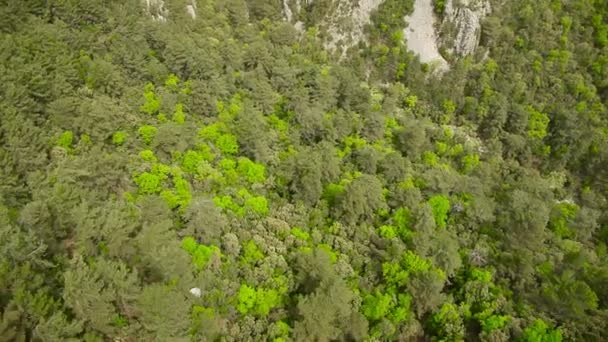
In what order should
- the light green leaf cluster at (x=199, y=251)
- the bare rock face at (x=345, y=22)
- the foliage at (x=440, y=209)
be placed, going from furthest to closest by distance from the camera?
1. the bare rock face at (x=345, y=22)
2. the foliage at (x=440, y=209)
3. the light green leaf cluster at (x=199, y=251)

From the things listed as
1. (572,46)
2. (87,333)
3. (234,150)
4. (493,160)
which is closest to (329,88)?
(234,150)

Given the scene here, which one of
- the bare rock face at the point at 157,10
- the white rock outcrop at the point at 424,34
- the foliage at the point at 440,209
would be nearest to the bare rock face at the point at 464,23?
the white rock outcrop at the point at 424,34

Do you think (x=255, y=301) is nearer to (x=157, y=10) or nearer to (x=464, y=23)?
(x=157, y=10)

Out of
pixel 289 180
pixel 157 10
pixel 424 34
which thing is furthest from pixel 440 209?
pixel 157 10

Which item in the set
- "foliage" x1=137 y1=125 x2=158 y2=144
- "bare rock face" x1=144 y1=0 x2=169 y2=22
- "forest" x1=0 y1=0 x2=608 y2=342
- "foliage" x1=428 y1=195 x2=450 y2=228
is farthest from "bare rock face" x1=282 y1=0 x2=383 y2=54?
"foliage" x1=137 y1=125 x2=158 y2=144

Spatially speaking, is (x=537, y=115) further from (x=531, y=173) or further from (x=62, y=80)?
(x=62, y=80)

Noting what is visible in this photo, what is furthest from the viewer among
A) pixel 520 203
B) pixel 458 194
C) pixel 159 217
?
pixel 458 194

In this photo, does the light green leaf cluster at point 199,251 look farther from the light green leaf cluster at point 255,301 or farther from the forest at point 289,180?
the light green leaf cluster at point 255,301
